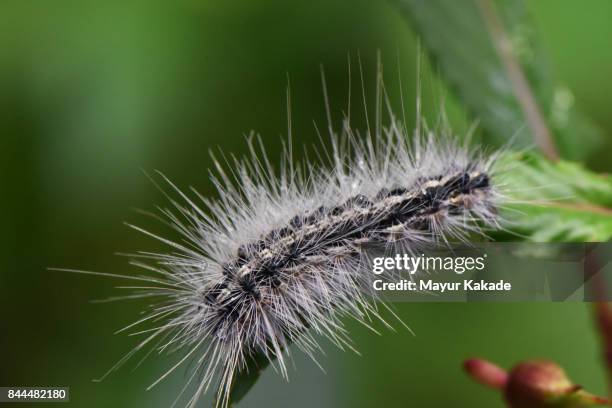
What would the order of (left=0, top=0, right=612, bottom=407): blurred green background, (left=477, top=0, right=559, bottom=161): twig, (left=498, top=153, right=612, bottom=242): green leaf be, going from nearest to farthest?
1. (left=498, top=153, right=612, bottom=242): green leaf
2. (left=477, top=0, right=559, bottom=161): twig
3. (left=0, top=0, right=612, bottom=407): blurred green background

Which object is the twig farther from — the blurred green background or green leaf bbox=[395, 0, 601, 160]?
the blurred green background

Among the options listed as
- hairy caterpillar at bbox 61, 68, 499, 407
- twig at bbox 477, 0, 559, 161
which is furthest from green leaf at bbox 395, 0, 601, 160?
hairy caterpillar at bbox 61, 68, 499, 407

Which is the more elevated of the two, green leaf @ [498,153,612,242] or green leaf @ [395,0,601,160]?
green leaf @ [395,0,601,160]

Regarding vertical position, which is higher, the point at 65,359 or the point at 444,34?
the point at 444,34

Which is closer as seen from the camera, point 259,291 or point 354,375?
point 259,291

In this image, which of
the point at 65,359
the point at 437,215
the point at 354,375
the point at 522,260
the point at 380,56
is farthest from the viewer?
the point at 380,56

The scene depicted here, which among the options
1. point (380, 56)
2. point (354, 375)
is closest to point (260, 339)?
point (354, 375)

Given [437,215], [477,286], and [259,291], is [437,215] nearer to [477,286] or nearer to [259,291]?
[477,286]

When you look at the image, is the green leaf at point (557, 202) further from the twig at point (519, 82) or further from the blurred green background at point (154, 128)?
the blurred green background at point (154, 128)
